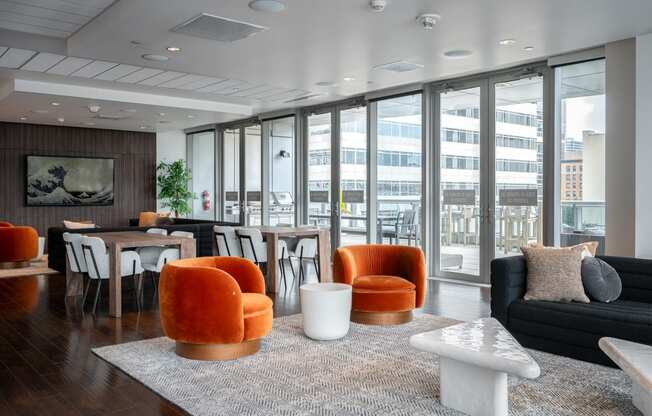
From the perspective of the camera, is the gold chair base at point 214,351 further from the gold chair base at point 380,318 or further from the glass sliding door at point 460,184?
the glass sliding door at point 460,184

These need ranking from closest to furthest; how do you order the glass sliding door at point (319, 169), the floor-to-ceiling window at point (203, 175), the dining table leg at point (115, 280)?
the dining table leg at point (115, 280) → the glass sliding door at point (319, 169) → the floor-to-ceiling window at point (203, 175)

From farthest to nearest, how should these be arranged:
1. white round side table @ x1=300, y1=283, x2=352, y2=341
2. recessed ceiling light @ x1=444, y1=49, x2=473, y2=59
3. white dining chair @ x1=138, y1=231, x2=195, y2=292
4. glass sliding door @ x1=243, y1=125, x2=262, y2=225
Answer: glass sliding door @ x1=243, y1=125, x2=262, y2=225 → white dining chair @ x1=138, y1=231, x2=195, y2=292 → recessed ceiling light @ x1=444, y1=49, x2=473, y2=59 → white round side table @ x1=300, y1=283, x2=352, y2=341

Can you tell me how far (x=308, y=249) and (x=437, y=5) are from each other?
4117 millimetres

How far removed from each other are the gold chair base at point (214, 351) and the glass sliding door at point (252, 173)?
26.3 feet

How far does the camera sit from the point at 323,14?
16.4 ft

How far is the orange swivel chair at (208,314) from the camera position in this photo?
420 centimetres

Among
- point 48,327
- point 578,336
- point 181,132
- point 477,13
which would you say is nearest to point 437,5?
point 477,13

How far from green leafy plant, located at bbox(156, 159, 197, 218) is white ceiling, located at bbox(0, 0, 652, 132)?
5.77 m

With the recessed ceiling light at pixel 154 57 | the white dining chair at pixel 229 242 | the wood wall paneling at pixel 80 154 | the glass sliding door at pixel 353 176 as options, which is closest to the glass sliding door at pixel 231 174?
the wood wall paneling at pixel 80 154

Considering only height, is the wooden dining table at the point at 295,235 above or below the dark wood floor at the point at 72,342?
above

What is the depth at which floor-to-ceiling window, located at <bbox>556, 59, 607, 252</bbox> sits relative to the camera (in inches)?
268

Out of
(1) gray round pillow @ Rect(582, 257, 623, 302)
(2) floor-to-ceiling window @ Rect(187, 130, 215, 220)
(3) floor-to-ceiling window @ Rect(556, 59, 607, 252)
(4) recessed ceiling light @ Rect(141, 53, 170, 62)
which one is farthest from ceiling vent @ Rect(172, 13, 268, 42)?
(2) floor-to-ceiling window @ Rect(187, 130, 215, 220)

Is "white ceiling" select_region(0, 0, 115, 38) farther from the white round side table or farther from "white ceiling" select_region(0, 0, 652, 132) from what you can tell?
the white round side table

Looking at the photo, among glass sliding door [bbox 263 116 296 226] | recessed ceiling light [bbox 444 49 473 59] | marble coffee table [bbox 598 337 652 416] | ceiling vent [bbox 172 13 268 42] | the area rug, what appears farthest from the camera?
glass sliding door [bbox 263 116 296 226]
